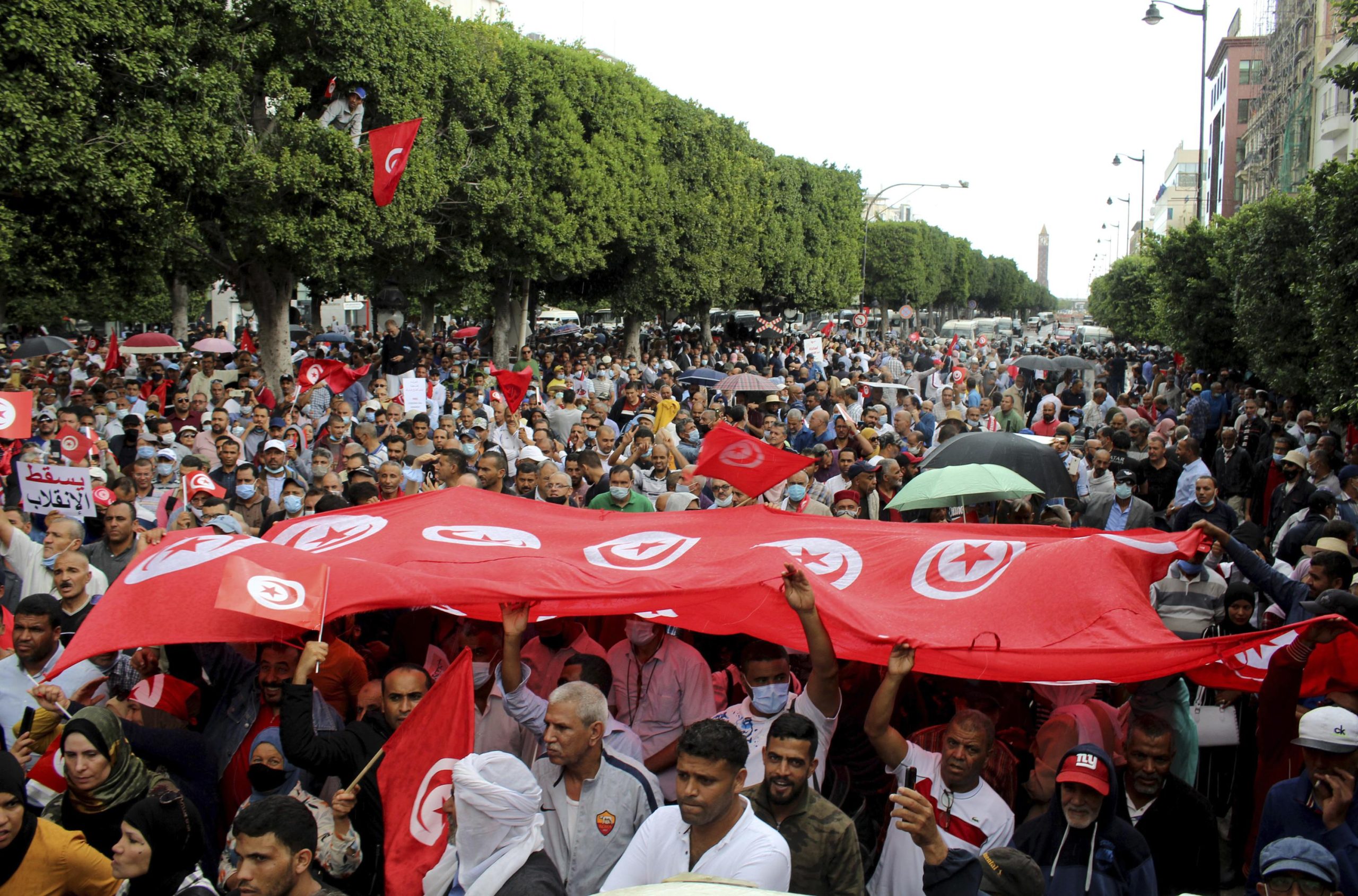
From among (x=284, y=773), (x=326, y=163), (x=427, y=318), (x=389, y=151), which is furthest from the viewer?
(x=427, y=318)

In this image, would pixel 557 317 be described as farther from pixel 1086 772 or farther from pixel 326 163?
pixel 1086 772

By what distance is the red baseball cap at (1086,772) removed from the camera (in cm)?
421

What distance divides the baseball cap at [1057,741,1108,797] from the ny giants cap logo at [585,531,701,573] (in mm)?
2546

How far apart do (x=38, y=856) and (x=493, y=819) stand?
1714 millimetres

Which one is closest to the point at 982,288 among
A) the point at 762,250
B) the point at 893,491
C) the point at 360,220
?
the point at 762,250

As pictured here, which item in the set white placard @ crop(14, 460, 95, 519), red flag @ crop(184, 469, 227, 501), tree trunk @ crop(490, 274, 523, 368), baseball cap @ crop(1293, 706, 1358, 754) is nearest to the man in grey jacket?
baseball cap @ crop(1293, 706, 1358, 754)

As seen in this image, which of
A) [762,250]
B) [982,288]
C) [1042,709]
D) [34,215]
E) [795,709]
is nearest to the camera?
[795,709]

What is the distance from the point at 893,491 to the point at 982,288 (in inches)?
4573

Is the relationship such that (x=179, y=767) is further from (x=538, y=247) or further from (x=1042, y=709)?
(x=538, y=247)

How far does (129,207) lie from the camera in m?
17.0

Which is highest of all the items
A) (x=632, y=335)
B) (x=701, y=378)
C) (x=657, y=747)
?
(x=632, y=335)

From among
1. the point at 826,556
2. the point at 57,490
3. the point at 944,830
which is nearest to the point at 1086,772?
the point at 944,830

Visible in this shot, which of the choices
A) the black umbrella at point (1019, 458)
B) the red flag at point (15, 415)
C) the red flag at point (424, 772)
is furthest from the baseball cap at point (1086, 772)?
the red flag at point (15, 415)

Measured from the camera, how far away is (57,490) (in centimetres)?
919
